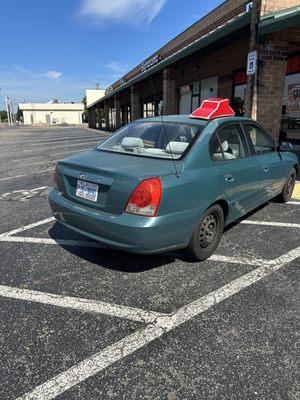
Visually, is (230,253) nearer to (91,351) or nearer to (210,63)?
(91,351)

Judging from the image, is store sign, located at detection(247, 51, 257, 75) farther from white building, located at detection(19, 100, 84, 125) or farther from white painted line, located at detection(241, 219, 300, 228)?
white building, located at detection(19, 100, 84, 125)

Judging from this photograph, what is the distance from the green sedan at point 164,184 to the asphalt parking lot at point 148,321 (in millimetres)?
430

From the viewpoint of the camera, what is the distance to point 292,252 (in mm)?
3893

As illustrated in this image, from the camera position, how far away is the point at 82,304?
113 inches

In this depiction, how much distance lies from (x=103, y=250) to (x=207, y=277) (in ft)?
4.23

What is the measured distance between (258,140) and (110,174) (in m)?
2.63

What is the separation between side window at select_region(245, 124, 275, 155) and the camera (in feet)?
14.6

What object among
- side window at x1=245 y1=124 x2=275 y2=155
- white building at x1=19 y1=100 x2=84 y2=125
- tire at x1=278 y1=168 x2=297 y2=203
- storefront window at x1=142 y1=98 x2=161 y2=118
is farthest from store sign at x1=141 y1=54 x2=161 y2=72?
white building at x1=19 y1=100 x2=84 y2=125

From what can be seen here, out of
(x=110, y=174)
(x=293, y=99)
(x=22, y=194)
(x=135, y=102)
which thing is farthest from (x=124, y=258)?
(x=135, y=102)

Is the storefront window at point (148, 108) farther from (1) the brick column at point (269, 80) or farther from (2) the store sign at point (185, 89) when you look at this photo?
(1) the brick column at point (269, 80)

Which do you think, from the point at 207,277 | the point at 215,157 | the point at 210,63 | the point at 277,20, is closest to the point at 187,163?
the point at 215,157

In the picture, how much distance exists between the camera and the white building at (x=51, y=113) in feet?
383

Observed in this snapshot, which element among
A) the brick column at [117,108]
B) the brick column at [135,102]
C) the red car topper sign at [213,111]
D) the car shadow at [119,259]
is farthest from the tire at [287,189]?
the brick column at [117,108]

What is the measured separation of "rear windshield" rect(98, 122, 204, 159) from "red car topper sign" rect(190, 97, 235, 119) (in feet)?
1.12
